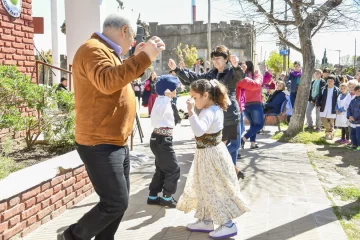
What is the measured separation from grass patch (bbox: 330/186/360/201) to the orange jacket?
376 centimetres

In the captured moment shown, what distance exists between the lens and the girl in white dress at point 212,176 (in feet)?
13.2

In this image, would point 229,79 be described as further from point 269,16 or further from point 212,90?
point 269,16

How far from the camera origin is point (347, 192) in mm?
5773

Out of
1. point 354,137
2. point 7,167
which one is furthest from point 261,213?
point 354,137

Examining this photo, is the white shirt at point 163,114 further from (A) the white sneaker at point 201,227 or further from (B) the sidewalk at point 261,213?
(A) the white sneaker at point 201,227

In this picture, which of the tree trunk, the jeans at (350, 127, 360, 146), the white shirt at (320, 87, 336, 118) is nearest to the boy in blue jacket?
the jeans at (350, 127, 360, 146)

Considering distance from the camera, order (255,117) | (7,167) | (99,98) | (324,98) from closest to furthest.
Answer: (99,98), (7,167), (255,117), (324,98)

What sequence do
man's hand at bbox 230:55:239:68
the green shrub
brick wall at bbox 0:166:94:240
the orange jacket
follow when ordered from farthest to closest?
man's hand at bbox 230:55:239:68, the green shrub, brick wall at bbox 0:166:94:240, the orange jacket

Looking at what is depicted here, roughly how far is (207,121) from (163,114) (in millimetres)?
989

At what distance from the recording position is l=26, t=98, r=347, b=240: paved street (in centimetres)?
414

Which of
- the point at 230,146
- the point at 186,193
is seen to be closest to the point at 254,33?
the point at 230,146

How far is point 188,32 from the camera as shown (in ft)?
169

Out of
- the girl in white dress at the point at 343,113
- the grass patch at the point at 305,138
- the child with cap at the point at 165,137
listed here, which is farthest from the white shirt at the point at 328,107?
the child with cap at the point at 165,137

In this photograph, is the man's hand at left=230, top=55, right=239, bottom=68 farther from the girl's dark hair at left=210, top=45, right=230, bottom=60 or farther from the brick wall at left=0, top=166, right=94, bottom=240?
the brick wall at left=0, top=166, right=94, bottom=240
